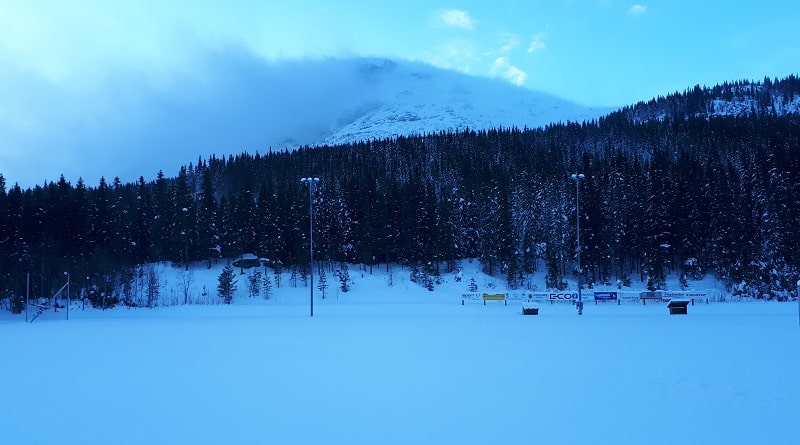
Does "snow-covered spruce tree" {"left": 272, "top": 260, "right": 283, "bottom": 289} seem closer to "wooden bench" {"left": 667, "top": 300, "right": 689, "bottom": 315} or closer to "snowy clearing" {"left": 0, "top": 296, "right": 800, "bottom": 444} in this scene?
"wooden bench" {"left": 667, "top": 300, "right": 689, "bottom": 315}

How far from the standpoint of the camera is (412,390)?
8727mm

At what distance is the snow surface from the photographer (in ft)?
21.3

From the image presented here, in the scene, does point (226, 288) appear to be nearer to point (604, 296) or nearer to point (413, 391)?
point (604, 296)

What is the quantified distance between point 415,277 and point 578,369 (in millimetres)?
50247

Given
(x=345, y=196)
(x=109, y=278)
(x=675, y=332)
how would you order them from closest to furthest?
1. (x=675, y=332)
2. (x=109, y=278)
3. (x=345, y=196)

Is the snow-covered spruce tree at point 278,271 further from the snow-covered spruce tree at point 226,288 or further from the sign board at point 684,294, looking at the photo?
the sign board at point 684,294

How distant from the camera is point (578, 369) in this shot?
10445 millimetres

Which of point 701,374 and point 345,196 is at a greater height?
point 345,196

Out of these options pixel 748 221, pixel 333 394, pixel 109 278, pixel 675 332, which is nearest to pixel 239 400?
pixel 333 394

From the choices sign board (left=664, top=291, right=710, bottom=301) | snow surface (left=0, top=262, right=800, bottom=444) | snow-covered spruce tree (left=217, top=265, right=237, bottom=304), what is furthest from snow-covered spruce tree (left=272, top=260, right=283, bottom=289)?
snow surface (left=0, top=262, right=800, bottom=444)

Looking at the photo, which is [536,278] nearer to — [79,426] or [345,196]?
[345,196]


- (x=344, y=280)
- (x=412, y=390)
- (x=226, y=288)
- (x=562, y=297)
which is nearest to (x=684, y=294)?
(x=562, y=297)

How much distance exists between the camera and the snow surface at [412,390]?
255 inches

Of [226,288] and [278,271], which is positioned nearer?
[226,288]
